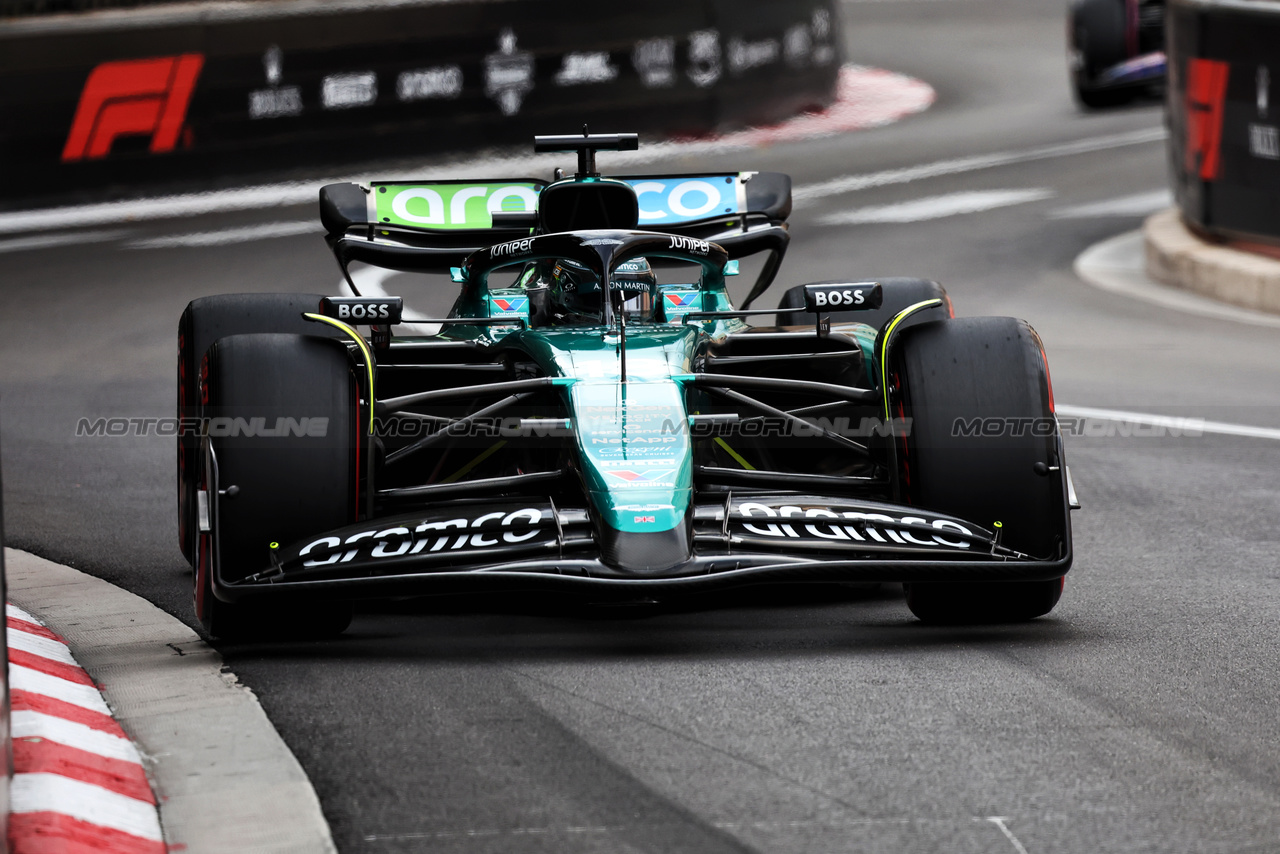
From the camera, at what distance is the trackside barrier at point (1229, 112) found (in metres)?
13.0

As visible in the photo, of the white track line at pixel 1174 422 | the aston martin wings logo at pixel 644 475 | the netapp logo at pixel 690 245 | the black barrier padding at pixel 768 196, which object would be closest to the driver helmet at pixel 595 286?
the netapp logo at pixel 690 245

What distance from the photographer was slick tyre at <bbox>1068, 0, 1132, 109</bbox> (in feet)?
74.5

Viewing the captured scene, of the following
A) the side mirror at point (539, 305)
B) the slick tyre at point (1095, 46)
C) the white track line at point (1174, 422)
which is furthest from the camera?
the slick tyre at point (1095, 46)

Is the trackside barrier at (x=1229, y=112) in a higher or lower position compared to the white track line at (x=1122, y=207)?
higher

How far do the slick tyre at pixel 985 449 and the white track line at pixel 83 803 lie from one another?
8.69ft

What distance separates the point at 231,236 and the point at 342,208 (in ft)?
27.2

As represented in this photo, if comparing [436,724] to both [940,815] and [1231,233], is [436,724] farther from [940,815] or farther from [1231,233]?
[1231,233]

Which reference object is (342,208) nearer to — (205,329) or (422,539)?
(205,329)

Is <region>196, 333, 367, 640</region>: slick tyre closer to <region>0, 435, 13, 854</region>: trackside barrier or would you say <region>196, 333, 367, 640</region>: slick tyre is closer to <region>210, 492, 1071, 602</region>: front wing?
<region>210, 492, 1071, 602</region>: front wing

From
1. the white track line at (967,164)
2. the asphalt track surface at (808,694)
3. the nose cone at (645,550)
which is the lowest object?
the white track line at (967,164)

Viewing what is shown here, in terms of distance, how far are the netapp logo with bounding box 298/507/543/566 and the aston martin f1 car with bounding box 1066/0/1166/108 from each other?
61.0 ft

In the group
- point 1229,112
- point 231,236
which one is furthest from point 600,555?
point 231,236

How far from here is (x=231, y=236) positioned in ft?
53.8

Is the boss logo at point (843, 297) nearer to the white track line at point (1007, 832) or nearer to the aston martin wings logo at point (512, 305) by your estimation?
the aston martin wings logo at point (512, 305)
